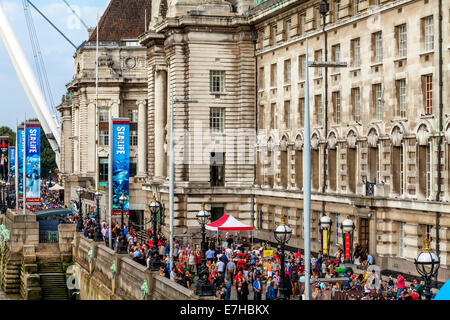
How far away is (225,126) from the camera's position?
259 feet

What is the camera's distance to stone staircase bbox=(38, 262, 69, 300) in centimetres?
7800

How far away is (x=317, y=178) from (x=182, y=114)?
53.6 feet

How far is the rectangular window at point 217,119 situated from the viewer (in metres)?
78.9

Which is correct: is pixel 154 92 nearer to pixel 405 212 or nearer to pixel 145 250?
pixel 145 250

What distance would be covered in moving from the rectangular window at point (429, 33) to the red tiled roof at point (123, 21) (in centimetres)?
8332

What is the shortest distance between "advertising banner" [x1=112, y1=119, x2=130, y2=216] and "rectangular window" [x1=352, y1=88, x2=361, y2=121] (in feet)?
56.2

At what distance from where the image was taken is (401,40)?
53938 millimetres

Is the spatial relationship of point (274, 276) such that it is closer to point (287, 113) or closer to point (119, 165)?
point (287, 113)

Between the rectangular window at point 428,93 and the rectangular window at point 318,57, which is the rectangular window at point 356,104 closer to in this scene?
the rectangular window at point 318,57

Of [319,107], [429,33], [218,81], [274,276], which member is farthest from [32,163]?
[274,276]

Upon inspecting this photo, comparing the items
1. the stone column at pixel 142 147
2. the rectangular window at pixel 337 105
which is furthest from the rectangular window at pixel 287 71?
the stone column at pixel 142 147

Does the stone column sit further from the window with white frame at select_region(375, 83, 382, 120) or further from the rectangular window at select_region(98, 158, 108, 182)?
the window with white frame at select_region(375, 83, 382, 120)

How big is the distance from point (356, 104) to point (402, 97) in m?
6.29

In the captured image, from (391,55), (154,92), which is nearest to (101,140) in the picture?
(154,92)
